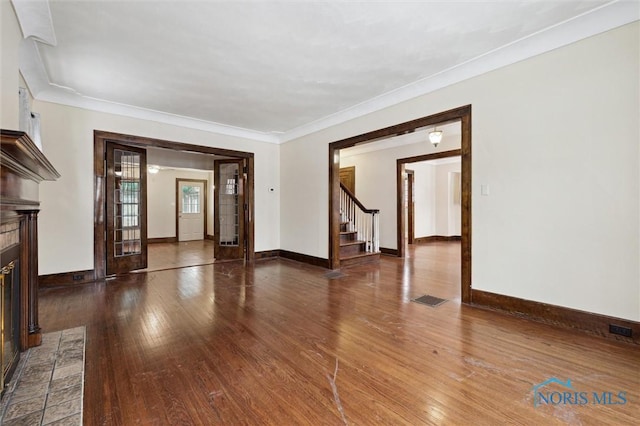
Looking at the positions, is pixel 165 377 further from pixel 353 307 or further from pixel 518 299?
pixel 518 299

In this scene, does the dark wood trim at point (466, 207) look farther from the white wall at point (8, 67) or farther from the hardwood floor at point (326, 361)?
the white wall at point (8, 67)

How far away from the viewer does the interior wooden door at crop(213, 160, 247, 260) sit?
643 centimetres

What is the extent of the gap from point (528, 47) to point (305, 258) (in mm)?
4824

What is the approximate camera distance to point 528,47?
2.99 m

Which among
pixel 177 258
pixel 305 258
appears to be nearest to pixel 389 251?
pixel 305 258

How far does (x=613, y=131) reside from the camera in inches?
99.7

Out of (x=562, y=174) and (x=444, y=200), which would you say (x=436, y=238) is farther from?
(x=562, y=174)

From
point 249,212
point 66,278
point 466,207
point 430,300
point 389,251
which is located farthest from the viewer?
point 389,251

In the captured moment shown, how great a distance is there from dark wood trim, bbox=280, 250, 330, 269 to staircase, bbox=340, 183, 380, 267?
368 mm

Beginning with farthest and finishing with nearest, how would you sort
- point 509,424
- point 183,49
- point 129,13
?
point 183,49, point 129,13, point 509,424

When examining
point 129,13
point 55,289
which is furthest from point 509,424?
point 55,289

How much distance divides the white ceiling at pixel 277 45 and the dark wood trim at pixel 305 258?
9.84 ft

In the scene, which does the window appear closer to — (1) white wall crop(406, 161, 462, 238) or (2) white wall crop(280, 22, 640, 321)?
(1) white wall crop(406, 161, 462, 238)

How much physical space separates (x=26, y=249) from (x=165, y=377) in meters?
1.58
